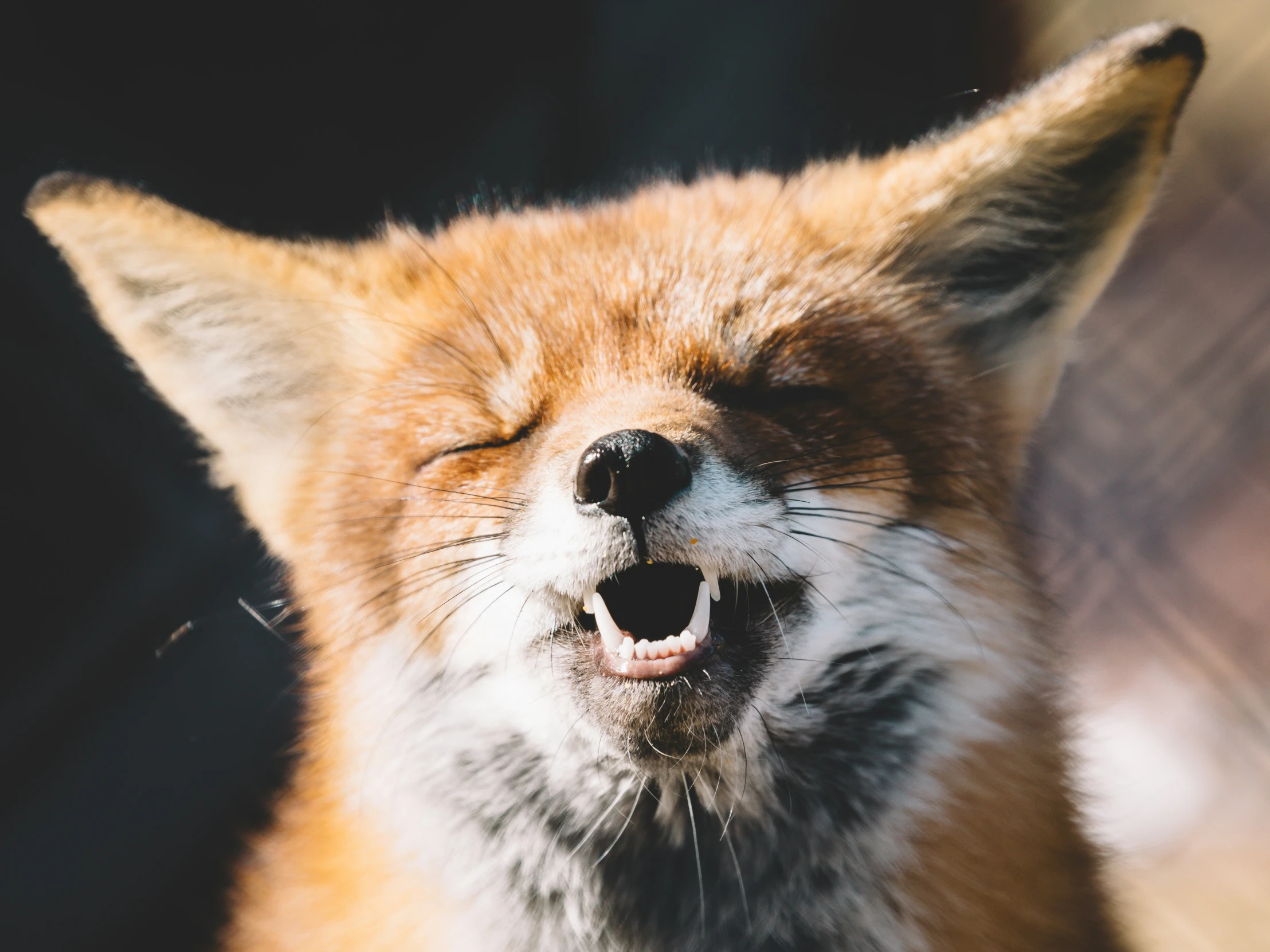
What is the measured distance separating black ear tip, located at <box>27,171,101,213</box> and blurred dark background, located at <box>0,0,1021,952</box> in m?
0.04

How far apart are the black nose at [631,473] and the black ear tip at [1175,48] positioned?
0.52m

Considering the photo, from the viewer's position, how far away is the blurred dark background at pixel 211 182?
81 centimetres

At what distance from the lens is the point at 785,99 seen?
3.25 feet

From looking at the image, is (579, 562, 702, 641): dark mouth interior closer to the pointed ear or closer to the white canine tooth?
the white canine tooth

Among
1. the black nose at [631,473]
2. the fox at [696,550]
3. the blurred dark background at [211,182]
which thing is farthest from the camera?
the blurred dark background at [211,182]

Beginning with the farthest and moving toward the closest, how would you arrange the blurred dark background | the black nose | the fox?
the blurred dark background < the fox < the black nose

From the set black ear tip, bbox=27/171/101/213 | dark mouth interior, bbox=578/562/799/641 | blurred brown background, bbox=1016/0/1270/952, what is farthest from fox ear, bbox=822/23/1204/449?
black ear tip, bbox=27/171/101/213

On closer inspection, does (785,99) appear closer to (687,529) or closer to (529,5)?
(529,5)

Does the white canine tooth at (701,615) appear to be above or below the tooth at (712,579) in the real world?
below

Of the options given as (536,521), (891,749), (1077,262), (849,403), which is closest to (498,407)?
(536,521)

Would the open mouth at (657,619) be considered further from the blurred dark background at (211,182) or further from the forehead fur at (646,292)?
the blurred dark background at (211,182)

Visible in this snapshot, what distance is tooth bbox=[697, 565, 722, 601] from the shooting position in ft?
1.86

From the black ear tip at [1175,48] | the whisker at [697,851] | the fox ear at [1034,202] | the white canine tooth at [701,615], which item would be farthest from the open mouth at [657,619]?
the black ear tip at [1175,48]

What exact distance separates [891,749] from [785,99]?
2.52ft
